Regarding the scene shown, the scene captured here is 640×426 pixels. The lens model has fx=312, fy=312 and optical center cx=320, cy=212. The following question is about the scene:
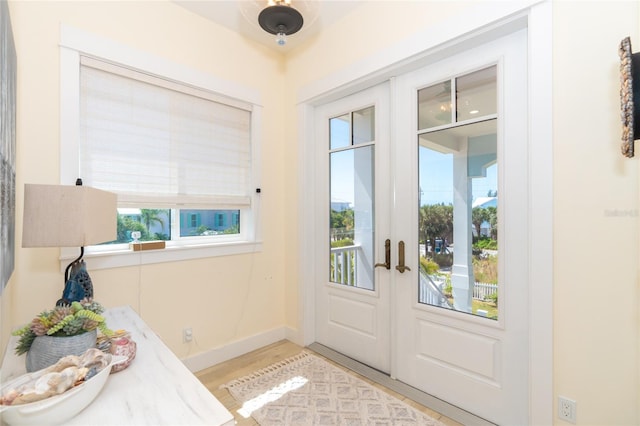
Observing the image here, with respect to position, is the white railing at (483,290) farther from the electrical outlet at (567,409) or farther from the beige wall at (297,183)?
the electrical outlet at (567,409)

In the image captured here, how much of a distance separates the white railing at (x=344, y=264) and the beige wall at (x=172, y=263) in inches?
23.3

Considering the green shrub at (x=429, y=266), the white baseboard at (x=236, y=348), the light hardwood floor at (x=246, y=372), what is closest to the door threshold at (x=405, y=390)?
the light hardwood floor at (x=246, y=372)

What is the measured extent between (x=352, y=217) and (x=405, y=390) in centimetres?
131

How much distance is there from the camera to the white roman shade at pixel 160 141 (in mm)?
2035

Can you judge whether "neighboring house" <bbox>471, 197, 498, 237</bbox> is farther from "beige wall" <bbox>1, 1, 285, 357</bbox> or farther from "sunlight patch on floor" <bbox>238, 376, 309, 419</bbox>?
"beige wall" <bbox>1, 1, 285, 357</bbox>

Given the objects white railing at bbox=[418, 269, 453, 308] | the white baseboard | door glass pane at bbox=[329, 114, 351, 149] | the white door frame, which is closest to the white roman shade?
door glass pane at bbox=[329, 114, 351, 149]

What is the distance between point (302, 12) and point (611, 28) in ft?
5.07

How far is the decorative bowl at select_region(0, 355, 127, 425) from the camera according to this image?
0.74m

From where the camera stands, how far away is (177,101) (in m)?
2.39

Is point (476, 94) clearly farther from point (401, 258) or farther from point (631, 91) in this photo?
point (401, 258)

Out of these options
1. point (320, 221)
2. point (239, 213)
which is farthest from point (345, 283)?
point (239, 213)

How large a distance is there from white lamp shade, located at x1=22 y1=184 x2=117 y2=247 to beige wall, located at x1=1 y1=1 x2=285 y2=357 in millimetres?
384

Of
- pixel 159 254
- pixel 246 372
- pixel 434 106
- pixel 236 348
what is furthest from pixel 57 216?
pixel 434 106

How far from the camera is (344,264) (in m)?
2.68
